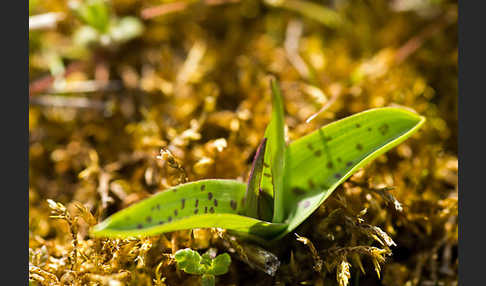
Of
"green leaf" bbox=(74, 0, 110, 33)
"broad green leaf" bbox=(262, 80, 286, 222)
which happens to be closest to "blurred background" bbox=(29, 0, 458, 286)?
"green leaf" bbox=(74, 0, 110, 33)

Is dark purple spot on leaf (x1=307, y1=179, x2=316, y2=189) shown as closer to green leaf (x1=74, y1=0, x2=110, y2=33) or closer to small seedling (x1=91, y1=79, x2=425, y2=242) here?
small seedling (x1=91, y1=79, x2=425, y2=242)

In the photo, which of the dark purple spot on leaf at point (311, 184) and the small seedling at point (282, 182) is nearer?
the small seedling at point (282, 182)

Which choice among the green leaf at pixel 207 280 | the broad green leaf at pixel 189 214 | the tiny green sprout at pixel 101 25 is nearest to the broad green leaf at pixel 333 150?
the broad green leaf at pixel 189 214

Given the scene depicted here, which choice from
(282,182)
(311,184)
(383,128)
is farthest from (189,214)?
(383,128)

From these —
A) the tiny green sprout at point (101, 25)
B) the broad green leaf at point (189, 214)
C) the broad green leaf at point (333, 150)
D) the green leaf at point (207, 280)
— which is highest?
the tiny green sprout at point (101, 25)

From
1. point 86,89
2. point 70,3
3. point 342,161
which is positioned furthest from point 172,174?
point 70,3

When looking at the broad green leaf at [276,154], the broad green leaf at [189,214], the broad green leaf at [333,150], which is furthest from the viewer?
the broad green leaf at [333,150]

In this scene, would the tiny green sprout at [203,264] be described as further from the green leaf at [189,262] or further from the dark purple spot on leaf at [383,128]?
the dark purple spot on leaf at [383,128]
